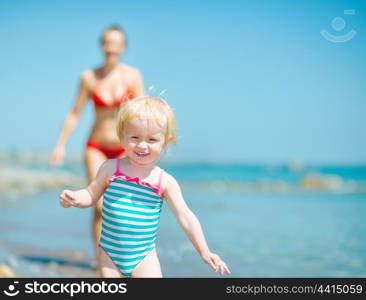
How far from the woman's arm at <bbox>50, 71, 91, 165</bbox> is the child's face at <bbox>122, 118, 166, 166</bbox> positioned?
1.99 metres

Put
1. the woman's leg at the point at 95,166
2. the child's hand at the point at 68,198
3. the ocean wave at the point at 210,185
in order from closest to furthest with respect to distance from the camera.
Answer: the child's hand at the point at 68,198 < the woman's leg at the point at 95,166 < the ocean wave at the point at 210,185

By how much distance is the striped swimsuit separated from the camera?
2.63m

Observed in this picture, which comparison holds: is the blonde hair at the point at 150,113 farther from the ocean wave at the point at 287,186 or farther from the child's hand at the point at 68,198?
the ocean wave at the point at 287,186

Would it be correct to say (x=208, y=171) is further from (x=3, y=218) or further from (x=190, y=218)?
(x=190, y=218)

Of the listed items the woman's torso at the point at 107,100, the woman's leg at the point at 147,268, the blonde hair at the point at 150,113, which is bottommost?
the woman's leg at the point at 147,268

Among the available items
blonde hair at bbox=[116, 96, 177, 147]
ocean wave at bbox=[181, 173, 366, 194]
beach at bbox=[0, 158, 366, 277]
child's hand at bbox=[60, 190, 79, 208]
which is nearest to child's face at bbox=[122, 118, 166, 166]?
blonde hair at bbox=[116, 96, 177, 147]

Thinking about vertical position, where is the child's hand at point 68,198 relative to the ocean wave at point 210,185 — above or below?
below

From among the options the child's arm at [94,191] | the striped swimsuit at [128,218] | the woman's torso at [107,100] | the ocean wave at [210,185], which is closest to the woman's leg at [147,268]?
the striped swimsuit at [128,218]

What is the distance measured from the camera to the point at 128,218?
262 cm

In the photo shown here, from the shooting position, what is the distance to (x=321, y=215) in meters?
9.20

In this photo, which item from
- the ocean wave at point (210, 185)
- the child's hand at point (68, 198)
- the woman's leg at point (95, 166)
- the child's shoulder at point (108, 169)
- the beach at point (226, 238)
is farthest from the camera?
the ocean wave at point (210, 185)

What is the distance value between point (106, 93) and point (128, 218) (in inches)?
77.0

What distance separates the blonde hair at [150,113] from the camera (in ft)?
8.55

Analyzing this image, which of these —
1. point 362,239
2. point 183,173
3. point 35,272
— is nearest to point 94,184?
point 35,272
